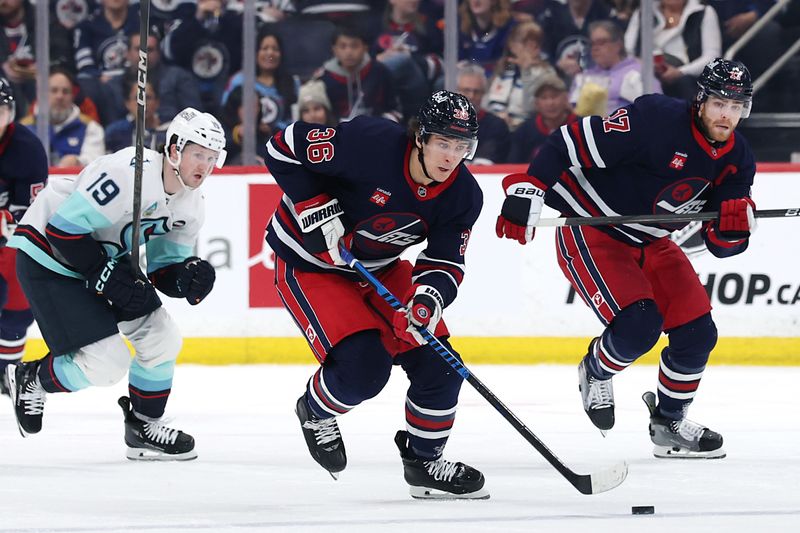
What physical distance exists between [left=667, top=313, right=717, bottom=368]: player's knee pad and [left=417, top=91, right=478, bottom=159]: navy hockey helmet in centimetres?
108

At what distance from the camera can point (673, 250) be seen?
436cm

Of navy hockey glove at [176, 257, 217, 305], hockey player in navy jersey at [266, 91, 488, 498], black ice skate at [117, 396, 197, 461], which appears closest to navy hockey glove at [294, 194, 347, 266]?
hockey player in navy jersey at [266, 91, 488, 498]

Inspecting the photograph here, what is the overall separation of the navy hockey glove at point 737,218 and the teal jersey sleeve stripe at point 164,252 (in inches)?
61.9

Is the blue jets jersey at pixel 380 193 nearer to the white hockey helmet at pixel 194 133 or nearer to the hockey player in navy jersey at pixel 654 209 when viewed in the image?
the white hockey helmet at pixel 194 133

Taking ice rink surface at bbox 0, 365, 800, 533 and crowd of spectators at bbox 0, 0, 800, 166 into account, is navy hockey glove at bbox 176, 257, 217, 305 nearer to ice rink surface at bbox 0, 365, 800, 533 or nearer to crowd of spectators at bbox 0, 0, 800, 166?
ice rink surface at bbox 0, 365, 800, 533

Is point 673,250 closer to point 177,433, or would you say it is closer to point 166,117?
point 177,433

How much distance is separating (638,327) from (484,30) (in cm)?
300

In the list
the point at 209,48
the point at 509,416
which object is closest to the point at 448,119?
the point at 509,416

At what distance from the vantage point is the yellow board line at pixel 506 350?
6422 millimetres

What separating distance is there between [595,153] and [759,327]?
103 inches

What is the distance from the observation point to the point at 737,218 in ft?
13.2

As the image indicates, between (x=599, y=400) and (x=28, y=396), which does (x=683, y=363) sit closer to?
(x=599, y=400)

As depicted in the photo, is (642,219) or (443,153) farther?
(642,219)

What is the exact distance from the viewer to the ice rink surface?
3078 mm
